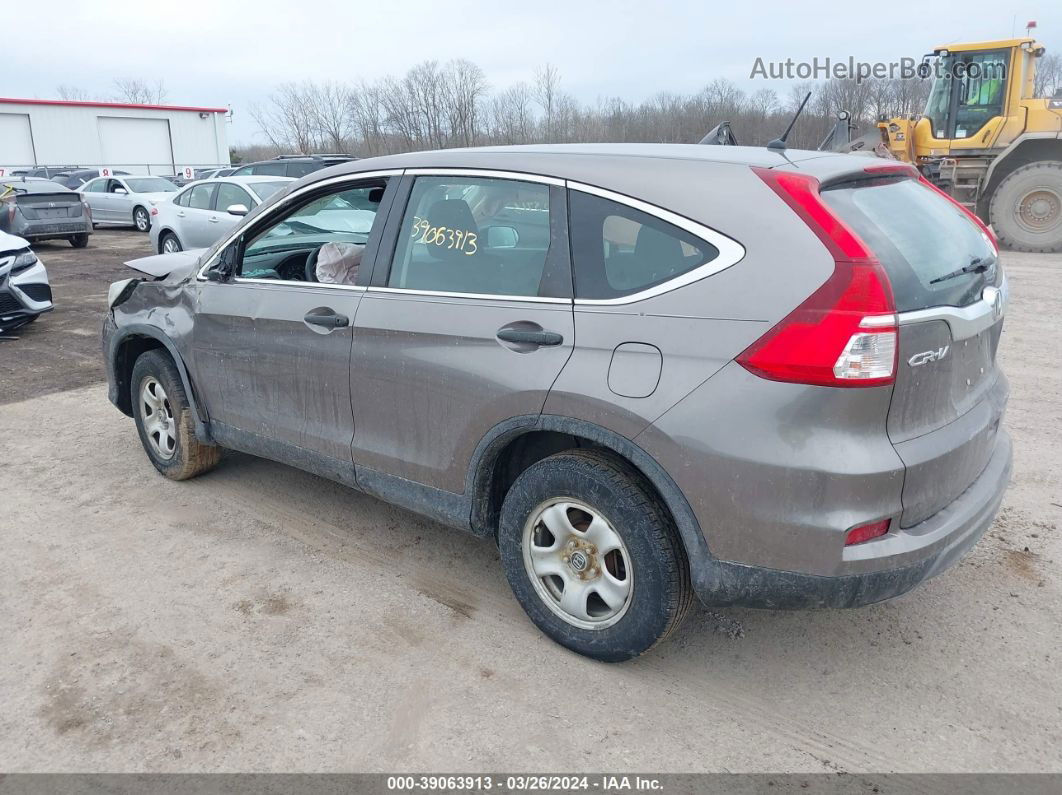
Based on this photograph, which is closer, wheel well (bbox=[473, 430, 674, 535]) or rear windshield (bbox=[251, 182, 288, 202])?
wheel well (bbox=[473, 430, 674, 535])

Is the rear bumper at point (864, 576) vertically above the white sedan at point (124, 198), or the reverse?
the white sedan at point (124, 198)

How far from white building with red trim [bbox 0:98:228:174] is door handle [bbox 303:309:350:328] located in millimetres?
45109

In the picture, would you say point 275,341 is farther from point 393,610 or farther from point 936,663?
point 936,663

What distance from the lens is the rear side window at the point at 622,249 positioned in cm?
278

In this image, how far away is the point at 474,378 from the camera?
317 cm

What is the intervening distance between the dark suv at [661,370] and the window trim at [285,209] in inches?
0.7

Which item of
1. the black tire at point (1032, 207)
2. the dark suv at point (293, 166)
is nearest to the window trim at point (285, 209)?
the black tire at point (1032, 207)

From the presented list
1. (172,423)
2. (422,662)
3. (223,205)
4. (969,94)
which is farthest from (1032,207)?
(422,662)

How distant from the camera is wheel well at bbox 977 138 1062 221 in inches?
568

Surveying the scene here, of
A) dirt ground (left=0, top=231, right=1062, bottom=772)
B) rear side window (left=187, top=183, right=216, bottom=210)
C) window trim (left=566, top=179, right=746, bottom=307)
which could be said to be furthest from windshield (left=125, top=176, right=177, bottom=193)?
window trim (left=566, top=179, right=746, bottom=307)

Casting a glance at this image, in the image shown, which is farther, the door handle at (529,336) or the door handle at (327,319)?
the door handle at (327,319)

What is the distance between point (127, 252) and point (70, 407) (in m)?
12.2

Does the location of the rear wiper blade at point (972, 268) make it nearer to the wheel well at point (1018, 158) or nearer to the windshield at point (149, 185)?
the wheel well at point (1018, 158)

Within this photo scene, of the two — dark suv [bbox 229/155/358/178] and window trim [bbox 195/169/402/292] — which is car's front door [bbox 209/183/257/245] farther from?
window trim [bbox 195/169/402/292]
